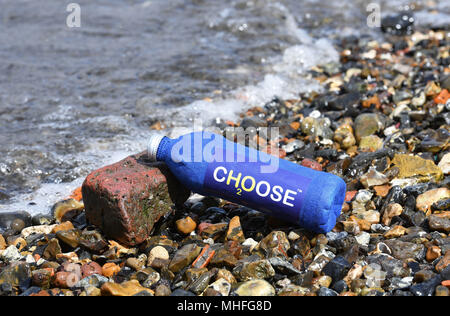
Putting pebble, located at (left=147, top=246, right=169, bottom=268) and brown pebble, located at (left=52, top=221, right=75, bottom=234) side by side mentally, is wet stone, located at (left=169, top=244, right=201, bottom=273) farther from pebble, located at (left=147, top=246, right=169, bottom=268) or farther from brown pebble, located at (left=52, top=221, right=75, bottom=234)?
brown pebble, located at (left=52, top=221, right=75, bottom=234)

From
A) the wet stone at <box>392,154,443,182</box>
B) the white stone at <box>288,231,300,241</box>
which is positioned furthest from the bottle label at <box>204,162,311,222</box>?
the wet stone at <box>392,154,443,182</box>

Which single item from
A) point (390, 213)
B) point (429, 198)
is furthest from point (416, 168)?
point (390, 213)

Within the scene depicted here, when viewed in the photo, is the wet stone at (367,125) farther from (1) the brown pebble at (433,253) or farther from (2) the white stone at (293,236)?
(1) the brown pebble at (433,253)

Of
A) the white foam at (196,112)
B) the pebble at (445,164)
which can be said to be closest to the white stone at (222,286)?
the white foam at (196,112)
